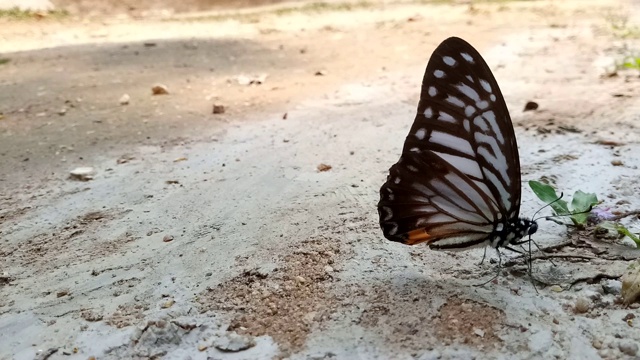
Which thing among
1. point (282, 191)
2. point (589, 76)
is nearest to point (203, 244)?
point (282, 191)

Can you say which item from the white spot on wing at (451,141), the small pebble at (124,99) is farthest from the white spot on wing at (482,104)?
the small pebble at (124,99)

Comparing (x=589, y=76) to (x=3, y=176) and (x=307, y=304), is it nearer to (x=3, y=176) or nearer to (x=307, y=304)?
(x=307, y=304)

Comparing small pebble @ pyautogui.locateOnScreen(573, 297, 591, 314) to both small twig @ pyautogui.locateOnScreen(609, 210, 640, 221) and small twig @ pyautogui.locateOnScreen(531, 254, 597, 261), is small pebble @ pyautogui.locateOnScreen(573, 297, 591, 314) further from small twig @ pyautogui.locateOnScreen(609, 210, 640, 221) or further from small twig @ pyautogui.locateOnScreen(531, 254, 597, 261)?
small twig @ pyautogui.locateOnScreen(609, 210, 640, 221)

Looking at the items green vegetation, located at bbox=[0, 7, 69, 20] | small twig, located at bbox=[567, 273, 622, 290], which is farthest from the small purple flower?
green vegetation, located at bbox=[0, 7, 69, 20]

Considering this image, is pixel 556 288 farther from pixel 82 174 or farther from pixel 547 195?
pixel 82 174

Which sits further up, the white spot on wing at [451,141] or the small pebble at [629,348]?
the white spot on wing at [451,141]

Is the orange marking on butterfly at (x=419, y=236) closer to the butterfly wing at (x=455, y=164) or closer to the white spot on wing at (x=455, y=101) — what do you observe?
the butterfly wing at (x=455, y=164)
